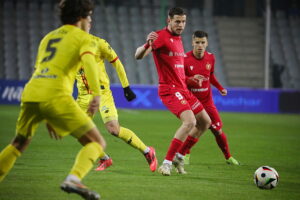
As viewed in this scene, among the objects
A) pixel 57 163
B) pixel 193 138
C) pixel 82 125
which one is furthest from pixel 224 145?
pixel 82 125

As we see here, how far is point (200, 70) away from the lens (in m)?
9.71

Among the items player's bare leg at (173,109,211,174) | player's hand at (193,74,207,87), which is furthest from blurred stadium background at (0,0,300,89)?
player's bare leg at (173,109,211,174)

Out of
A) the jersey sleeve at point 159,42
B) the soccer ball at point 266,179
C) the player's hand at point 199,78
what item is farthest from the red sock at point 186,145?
the soccer ball at point 266,179

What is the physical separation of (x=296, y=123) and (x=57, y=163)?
1130 centimetres

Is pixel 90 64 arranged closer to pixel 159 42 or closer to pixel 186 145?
pixel 159 42

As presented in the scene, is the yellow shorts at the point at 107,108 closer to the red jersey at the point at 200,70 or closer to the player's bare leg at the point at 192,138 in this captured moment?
the player's bare leg at the point at 192,138

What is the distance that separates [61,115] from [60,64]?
19.6 inches

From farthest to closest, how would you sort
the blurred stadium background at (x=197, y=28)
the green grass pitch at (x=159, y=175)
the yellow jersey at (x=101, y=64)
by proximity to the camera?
1. the blurred stadium background at (x=197, y=28)
2. the yellow jersey at (x=101, y=64)
3. the green grass pitch at (x=159, y=175)

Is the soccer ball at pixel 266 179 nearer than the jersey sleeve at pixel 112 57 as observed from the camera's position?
Yes

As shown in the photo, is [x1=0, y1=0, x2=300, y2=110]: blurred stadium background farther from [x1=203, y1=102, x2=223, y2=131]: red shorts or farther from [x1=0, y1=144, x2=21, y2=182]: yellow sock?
[x1=0, y1=144, x2=21, y2=182]: yellow sock

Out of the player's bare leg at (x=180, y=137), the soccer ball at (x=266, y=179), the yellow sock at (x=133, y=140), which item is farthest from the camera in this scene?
the yellow sock at (x=133, y=140)

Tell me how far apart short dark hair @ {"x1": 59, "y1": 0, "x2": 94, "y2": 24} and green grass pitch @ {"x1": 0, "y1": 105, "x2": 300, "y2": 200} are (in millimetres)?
1891

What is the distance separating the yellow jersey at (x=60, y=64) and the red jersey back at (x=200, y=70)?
13.9ft

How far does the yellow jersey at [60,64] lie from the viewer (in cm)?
544
